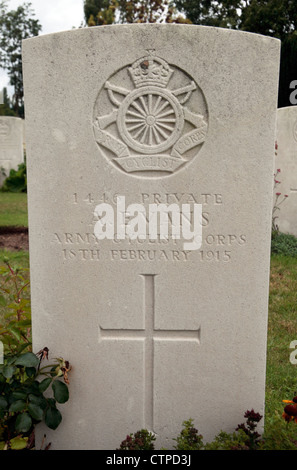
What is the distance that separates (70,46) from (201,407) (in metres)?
2.02

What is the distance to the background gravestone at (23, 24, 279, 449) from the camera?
7.36 ft

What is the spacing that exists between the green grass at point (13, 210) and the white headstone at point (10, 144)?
91 cm

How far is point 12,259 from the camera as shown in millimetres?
6285

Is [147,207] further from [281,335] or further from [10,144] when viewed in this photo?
[10,144]

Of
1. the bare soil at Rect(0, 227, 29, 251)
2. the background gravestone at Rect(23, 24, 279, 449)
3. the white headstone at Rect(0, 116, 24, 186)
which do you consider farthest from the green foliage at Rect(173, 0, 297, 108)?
the background gravestone at Rect(23, 24, 279, 449)

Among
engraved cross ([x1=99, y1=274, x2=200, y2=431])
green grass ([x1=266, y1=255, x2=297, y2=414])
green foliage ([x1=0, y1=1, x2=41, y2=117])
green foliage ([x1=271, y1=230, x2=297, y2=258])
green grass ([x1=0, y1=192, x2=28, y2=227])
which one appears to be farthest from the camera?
green foliage ([x1=0, y1=1, x2=41, y2=117])

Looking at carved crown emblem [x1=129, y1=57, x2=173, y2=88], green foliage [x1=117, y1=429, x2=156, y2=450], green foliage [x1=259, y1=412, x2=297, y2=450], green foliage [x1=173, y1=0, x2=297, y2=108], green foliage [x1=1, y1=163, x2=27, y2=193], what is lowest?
green foliage [x1=117, y1=429, x2=156, y2=450]

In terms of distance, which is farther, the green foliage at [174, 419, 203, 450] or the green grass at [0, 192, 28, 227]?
the green grass at [0, 192, 28, 227]

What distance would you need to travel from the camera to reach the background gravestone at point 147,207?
2.24 m

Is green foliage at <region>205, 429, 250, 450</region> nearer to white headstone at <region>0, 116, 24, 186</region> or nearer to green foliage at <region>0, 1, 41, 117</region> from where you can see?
white headstone at <region>0, 116, 24, 186</region>

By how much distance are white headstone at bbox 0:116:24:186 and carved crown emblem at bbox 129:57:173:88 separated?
1088cm

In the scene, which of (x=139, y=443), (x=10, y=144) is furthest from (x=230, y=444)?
(x=10, y=144)
